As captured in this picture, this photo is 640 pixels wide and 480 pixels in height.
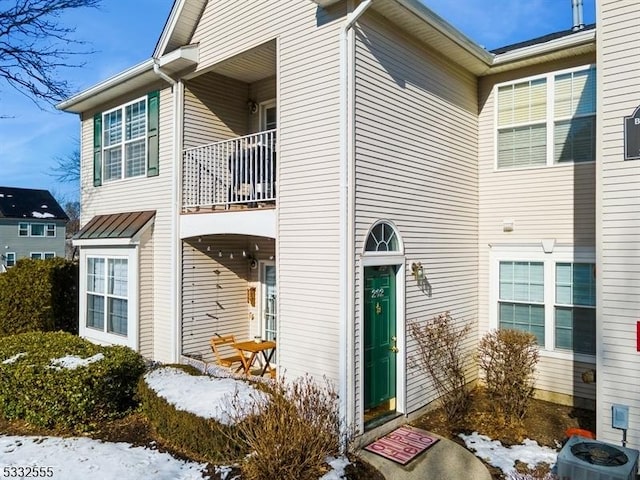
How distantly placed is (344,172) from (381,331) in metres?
2.51

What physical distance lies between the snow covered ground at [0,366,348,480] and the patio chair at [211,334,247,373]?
196 centimetres

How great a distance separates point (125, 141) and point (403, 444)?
873 cm

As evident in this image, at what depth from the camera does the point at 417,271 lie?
23.6ft

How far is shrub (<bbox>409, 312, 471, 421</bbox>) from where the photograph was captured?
709 centimetres

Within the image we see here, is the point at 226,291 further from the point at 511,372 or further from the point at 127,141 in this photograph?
the point at 511,372

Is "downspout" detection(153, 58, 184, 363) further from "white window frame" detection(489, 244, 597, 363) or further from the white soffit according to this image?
"white window frame" detection(489, 244, 597, 363)

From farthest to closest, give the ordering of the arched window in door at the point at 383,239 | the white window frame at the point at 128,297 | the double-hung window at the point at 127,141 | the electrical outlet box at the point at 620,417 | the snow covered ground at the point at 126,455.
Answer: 1. the double-hung window at the point at 127,141
2. the white window frame at the point at 128,297
3. the arched window in door at the point at 383,239
4. the electrical outlet box at the point at 620,417
5. the snow covered ground at the point at 126,455

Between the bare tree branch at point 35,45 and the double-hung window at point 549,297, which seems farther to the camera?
the bare tree branch at point 35,45

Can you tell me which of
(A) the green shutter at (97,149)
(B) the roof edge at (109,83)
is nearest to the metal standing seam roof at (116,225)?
(A) the green shutter at (97,149)

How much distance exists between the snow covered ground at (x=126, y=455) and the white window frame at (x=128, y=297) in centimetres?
281

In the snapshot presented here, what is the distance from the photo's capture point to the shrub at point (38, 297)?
1128 cm

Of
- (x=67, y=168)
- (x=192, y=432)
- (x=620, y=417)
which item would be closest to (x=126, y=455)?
(x=192, y=432)

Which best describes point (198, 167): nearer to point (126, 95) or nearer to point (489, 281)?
point (126, 95)

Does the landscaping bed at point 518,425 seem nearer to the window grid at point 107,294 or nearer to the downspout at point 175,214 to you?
the downspout at point 175,214
